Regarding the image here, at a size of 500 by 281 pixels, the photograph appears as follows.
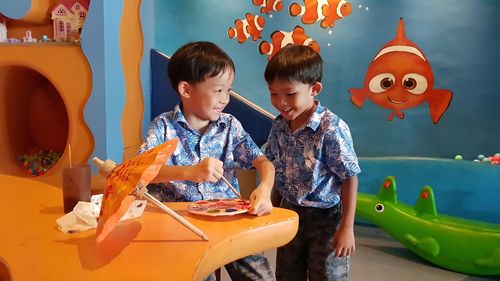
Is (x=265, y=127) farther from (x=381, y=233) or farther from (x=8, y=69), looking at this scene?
(x=8, y=69)

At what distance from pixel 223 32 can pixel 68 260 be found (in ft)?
9.32

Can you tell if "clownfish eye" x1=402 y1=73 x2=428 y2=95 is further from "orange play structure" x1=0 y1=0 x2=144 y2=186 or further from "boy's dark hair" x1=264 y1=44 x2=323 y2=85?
"orange play structure" x1=0 y1=0 x2=144 y2=186

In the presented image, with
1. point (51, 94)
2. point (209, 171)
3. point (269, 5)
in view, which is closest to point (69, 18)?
point (51, 94)

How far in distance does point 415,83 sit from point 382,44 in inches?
13.8

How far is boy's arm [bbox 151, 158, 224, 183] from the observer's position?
1154mm

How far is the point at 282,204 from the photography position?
1.72m

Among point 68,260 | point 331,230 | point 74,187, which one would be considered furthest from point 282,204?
point 68,260

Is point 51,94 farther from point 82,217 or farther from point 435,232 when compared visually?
point 435,232

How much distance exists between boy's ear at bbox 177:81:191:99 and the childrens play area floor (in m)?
1.37

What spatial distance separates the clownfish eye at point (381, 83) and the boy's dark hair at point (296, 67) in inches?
67.7

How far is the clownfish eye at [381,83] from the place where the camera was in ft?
10.3

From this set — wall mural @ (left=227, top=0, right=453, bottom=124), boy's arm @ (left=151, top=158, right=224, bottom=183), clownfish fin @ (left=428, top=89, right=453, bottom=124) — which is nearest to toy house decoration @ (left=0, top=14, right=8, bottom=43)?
wall mural @ (left=227, top=0, right=453, bottom=124)

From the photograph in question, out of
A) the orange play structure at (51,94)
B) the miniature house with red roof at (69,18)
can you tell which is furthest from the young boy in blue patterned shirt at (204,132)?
the miniature house with red roof at (69,18)

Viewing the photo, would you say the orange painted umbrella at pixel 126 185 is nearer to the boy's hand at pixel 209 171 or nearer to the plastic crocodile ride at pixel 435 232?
the boy's hand at pixel 209 171
